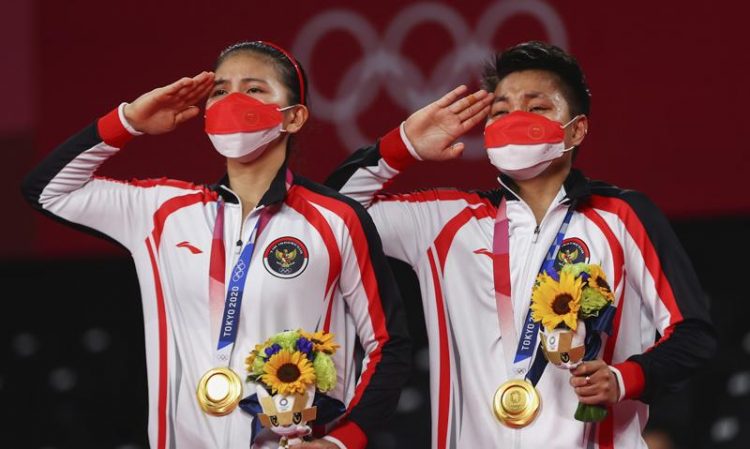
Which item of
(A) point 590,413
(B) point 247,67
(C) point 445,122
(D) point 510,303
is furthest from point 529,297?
(B) point 247,67

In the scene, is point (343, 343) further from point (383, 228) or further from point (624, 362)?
point (624, 362)

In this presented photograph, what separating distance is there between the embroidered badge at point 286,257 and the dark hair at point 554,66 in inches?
30.5

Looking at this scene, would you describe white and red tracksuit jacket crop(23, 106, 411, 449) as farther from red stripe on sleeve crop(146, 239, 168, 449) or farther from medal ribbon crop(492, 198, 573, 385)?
medal ribbon crop(492, 198, 573, 385)

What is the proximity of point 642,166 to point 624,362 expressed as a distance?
180cm

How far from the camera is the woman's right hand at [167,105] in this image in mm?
3826

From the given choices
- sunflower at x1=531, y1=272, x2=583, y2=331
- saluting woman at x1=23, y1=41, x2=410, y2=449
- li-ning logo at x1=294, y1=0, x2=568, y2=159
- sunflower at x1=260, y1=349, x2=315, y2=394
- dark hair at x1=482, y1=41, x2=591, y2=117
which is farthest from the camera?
li-ning logo at x1=294, y1=0, x2=568, y2=159

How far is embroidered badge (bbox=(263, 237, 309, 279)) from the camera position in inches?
147

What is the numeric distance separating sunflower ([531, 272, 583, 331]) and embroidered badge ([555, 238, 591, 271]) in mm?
199

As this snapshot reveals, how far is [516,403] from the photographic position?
375 centimetres

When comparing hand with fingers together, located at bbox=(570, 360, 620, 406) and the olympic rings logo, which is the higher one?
the olympic rings logo

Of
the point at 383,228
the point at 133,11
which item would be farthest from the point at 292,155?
the point at 133,11

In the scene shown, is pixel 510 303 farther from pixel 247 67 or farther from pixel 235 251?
pixel 247 67

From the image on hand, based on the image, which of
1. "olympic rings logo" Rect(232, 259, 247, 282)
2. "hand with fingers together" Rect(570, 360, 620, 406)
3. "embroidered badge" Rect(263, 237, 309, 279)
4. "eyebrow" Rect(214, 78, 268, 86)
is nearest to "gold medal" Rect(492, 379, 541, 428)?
"hand with fingers together" Rect(570, 360, 620, 406)

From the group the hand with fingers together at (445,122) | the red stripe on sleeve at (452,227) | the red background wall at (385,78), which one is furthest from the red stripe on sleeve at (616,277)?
the red background wall at (385,78)
